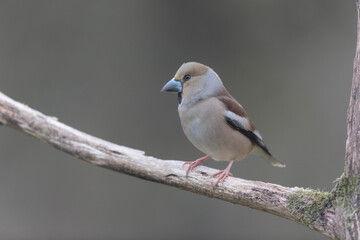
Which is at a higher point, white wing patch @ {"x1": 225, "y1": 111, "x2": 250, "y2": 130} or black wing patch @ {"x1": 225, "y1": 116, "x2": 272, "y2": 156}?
white wing patch @ {"x1": 225, "y1": 111, "x2": 250, "y2": 130}

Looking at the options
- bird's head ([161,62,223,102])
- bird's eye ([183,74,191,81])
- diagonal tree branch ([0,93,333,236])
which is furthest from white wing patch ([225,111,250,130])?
diagonal tree branch ([0,93,333,236])

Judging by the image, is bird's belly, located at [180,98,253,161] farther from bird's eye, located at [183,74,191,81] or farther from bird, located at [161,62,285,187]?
bird's eye, located at [183,74,191,81]

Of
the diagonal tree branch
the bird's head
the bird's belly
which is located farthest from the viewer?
the bird's head

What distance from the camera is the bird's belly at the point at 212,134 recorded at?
3.09 metres

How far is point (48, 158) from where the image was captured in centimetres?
531

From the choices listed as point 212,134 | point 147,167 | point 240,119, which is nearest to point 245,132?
point 240,119

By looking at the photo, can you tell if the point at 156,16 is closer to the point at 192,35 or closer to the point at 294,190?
the point at 192,35

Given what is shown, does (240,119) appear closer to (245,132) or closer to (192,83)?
(245,132)

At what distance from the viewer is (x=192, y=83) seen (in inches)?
129

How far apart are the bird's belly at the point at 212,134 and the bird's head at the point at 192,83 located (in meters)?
0.16

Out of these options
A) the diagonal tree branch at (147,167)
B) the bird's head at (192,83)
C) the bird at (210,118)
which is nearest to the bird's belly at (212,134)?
the bird at (210,118)

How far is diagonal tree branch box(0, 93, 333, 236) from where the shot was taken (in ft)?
8.02

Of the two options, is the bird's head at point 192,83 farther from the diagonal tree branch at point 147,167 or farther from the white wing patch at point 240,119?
the diagonal tree branch at point 147,167

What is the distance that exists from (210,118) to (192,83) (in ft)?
1.02
